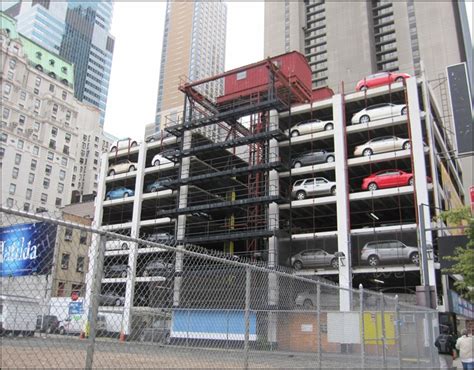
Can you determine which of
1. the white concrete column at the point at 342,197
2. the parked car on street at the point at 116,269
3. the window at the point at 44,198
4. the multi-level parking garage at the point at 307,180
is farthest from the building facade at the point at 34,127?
the parked car on street at the point at 116,269

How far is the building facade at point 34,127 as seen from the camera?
84125 mm

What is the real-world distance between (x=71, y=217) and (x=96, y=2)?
155 meters

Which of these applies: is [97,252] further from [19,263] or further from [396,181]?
[396,181]

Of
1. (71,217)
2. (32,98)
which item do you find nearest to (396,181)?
(71,217)

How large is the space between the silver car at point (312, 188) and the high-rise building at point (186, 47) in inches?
5279

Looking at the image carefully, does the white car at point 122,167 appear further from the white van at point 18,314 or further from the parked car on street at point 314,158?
the white van at point 18,314

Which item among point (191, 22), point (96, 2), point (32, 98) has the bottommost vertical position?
point (32, 98)

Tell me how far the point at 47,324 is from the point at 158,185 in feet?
130

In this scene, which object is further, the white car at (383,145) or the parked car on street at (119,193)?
the parked car on street at (119,193)

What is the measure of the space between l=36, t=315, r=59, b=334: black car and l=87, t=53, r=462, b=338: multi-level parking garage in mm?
24322

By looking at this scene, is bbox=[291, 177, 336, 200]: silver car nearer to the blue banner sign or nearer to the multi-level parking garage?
the multi-level parking garage

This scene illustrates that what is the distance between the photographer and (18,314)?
425 cm

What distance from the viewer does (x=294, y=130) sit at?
38.7m

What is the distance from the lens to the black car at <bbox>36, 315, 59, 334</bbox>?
14.8 ft
